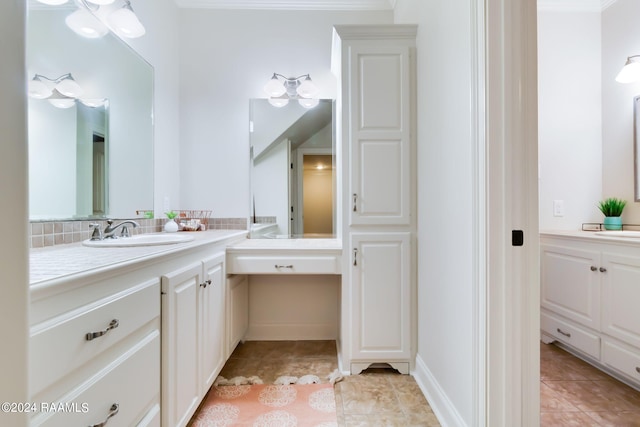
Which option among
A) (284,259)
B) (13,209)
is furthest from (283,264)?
(13,209)

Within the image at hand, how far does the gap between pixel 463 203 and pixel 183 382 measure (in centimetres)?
139

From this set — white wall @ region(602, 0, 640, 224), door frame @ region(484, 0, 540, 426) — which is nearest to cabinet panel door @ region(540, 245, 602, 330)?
white wall @ region(602, 0, 640, 224)

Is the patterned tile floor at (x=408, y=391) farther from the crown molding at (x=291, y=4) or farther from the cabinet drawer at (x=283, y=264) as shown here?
the crown molding at (x=291, y=4)

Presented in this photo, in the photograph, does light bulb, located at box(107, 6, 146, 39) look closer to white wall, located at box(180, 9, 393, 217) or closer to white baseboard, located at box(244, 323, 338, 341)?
white wall, located at box(180, 9, 393, 217)

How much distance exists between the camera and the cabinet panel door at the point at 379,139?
1.82 metres

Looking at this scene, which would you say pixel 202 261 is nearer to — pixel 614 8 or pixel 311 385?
pixel 311 385

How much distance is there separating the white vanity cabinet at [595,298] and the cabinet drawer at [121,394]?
2.37 m

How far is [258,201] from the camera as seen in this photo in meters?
2.46

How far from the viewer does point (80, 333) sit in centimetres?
71

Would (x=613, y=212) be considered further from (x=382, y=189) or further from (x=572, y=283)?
(x=382, y=189)

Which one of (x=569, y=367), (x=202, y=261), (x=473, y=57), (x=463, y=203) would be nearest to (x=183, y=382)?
(x=202, y=261)

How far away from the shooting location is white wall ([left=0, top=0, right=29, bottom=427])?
42cm

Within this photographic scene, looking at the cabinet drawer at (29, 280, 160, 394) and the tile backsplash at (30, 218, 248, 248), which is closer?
the cabinet drawer at (29, 280, 160, 394)

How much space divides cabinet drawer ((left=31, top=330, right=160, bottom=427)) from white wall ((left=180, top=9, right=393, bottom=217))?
1.52 metres
